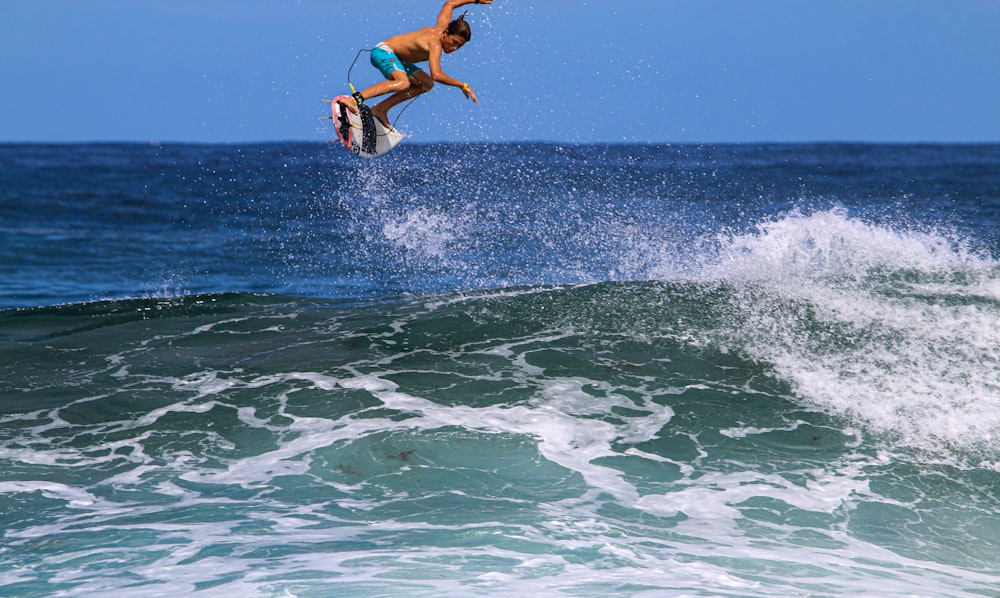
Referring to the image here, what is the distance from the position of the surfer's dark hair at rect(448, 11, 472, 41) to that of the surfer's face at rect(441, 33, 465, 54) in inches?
1.4

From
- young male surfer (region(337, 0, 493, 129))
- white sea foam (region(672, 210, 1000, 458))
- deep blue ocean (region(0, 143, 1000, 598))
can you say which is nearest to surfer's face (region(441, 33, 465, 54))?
young male surfer (region(337, 0, 493, 129))

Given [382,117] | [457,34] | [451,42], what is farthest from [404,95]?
[457,34]

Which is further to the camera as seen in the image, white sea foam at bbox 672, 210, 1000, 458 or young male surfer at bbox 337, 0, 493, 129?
young male surfer at bbox 337, 0, 493, 129

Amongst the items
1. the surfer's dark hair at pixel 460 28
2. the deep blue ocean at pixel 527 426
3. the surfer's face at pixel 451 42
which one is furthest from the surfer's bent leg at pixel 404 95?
the deep blue ocean at pixel 527 426

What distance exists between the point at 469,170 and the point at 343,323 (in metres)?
22.3

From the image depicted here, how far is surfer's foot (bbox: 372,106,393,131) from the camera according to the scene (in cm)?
1098

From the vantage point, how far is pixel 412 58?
35.1 feet

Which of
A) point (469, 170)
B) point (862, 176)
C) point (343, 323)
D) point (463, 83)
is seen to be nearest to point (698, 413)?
point (463, 83)

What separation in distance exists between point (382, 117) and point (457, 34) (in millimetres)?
1403

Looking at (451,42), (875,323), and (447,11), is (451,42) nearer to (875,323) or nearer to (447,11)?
(447,11)

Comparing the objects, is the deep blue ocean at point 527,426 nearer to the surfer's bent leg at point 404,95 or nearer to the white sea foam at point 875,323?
the white sea foam at point 875,323

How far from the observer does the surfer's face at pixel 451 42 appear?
1034 cm

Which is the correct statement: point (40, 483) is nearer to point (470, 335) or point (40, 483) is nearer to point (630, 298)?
point (470, 335)

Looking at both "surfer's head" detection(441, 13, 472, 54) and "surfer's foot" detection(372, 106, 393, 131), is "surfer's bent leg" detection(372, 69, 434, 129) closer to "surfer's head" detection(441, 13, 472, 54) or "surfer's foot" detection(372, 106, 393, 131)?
"surfer's foot" detection(372, 106, 393, 131)
